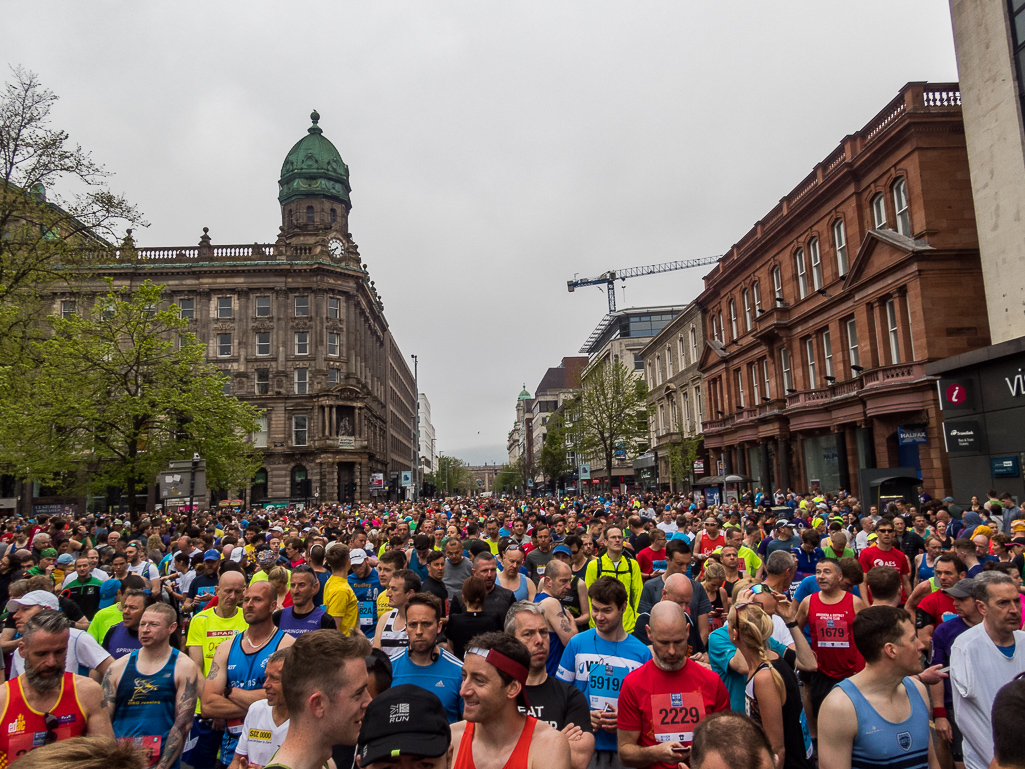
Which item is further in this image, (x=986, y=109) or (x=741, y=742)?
(x=986, y=109)

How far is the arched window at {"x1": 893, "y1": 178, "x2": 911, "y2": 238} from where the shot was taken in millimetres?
27219

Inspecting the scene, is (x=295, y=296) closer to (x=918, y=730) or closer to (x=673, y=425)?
(x=673, y=425)

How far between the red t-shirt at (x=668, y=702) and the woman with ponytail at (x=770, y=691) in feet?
0.74

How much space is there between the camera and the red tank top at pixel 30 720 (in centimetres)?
398

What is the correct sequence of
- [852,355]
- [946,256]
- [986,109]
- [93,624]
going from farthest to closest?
[852,355] → [946,256] → [986,109] → [93,624]

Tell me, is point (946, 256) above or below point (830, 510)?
above

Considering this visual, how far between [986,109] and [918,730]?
24987mm

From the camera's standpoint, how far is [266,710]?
4.34m

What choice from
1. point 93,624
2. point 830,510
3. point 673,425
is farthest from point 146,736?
point 673,425

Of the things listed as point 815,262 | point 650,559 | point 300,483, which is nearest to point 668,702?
point 650,559

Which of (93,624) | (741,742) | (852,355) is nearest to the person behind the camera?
(741,742)

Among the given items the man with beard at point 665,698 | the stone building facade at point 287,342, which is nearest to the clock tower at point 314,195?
the stone building facade at point 287,342

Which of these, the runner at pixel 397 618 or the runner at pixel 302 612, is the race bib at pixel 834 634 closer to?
the runner at pixel 397 618

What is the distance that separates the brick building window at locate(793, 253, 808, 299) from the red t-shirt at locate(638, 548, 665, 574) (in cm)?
2868
